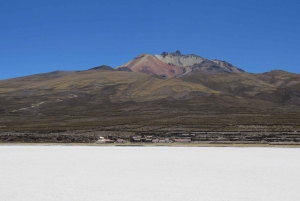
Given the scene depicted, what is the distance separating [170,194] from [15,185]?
297 inches

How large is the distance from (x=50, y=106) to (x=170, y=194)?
155 meters

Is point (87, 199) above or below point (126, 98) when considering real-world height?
below

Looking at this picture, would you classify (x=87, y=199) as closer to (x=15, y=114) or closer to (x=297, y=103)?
(x=15, y=114)

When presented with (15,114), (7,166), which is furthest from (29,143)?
(15,114)

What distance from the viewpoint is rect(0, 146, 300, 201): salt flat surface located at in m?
16.4

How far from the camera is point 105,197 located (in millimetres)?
16000

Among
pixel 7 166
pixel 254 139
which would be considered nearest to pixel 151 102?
pixel 254 139

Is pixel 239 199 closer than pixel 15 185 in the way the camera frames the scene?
Yes

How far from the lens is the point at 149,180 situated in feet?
66.2

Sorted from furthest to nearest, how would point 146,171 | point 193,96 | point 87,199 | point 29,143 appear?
point 193,96 < point 29,143 < point 146,171 < point 87,199

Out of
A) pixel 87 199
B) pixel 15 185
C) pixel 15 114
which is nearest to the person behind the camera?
pixel 87 199

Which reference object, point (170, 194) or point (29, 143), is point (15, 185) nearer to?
point (170, 194)

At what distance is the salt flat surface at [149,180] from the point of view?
53.7 ft

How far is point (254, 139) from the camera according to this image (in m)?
54.4
